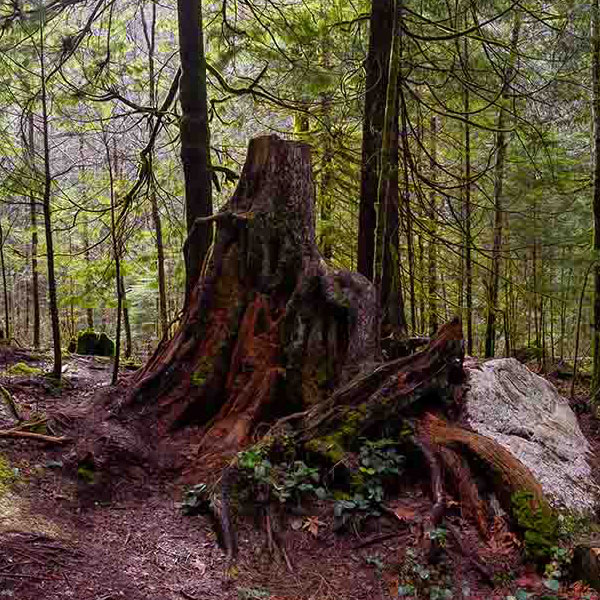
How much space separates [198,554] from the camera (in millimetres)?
3865

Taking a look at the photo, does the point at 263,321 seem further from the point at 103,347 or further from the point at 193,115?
the point at 103,347

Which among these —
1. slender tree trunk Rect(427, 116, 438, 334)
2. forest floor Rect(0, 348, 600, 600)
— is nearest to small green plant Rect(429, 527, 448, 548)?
forest floor Rect(0, 348, 600, 600)

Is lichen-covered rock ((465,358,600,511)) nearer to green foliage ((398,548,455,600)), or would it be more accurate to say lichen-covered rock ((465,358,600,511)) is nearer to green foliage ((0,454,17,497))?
green foliage ((398,548,455,600))

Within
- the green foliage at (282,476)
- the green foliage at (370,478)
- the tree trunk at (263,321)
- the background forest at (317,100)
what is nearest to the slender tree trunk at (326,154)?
the background forest at (317,100)

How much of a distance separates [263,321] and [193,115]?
324cm

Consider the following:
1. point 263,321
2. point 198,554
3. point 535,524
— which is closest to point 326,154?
point 263,321

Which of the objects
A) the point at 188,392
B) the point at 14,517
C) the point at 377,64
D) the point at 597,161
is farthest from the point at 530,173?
the point at 14,517

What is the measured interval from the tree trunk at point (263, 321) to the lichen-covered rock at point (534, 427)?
1316 millimetres

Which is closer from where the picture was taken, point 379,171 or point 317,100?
point 379,171

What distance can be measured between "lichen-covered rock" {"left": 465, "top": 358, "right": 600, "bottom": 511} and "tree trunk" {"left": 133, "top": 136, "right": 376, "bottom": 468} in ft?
4.32

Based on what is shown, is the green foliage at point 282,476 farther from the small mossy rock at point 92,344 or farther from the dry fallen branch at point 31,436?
the small mossy rock at point 92,344

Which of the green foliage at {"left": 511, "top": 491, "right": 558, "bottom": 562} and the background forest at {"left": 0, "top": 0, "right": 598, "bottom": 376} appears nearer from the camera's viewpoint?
the green foliage at {"left": 511, "top": 491, "right": 558, "bottom": 562}

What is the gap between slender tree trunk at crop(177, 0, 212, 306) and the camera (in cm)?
730

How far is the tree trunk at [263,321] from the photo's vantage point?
5516 mm
